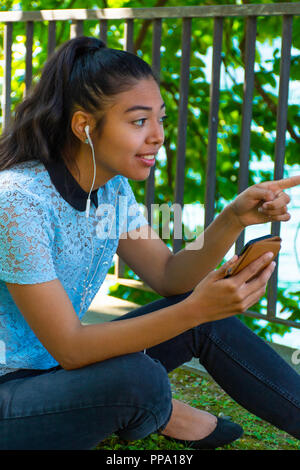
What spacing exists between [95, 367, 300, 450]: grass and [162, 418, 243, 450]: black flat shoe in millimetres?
38

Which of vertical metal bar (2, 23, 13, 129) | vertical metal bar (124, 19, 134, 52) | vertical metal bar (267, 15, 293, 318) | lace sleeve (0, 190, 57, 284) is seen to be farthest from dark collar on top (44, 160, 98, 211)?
vertical metal bar (2, 23, 13, 129)

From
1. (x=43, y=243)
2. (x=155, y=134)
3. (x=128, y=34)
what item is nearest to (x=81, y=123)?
(x=155, y=134)

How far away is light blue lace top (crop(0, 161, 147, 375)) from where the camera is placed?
1.69 meters

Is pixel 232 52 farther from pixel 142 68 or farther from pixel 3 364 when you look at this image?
pixel 3 364

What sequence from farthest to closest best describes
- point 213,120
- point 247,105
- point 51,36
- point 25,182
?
point 51,36 → point 213,120 → point 247,105 → point 25,182

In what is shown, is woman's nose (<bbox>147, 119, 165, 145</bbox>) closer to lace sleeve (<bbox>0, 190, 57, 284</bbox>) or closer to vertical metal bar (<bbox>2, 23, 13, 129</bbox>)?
lace sleeve (<bbox>0, 190, 57, 284</bbox>)

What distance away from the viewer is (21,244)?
168cm

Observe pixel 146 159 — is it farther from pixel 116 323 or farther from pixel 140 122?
pixel 116 323

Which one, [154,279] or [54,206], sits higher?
[54,206]

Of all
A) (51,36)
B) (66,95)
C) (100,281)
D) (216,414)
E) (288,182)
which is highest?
(51,36)

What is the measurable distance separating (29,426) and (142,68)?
1.00m

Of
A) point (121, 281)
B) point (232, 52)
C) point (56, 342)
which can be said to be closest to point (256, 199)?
point (56, 342)

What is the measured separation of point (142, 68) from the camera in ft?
6.28

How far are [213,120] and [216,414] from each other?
126 centimetres
